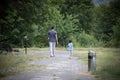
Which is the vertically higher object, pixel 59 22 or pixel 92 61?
pixel 59 22

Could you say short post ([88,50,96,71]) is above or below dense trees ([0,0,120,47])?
below

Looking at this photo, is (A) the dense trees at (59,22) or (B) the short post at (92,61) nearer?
(A) the dense trees at (59,22)

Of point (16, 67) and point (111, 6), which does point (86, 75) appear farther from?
point (111, 6)

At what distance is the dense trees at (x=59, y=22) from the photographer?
10.8 meters

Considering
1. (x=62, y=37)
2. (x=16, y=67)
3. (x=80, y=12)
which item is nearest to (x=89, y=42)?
(x=62, y=37)

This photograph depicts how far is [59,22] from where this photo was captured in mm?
40656

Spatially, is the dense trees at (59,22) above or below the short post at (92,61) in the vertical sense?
above

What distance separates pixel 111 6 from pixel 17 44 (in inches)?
1010

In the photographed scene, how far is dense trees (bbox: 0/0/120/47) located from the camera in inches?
424

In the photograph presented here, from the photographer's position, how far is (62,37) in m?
40.4

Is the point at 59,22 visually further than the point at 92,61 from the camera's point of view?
Yes

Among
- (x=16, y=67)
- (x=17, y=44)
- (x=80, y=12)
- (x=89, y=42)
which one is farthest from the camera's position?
(x=80, y=12)

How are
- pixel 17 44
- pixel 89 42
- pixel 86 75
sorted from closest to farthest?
pixel 86 75
pixel 17 44
pixel 89 42

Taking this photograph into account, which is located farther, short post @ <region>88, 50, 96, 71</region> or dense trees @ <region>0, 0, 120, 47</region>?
short post @ <region>88, 50, 96, 71</region>
